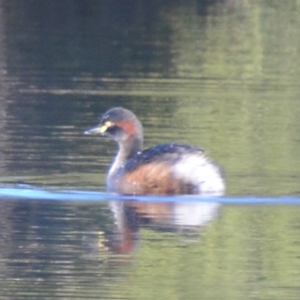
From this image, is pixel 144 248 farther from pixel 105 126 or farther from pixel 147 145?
pixel 147 145

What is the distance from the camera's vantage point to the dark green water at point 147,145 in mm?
10680

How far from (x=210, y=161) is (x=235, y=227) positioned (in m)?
1.28

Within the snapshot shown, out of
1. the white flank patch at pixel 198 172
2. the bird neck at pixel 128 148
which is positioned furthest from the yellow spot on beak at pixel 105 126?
the white flank patch at pixel 198 172

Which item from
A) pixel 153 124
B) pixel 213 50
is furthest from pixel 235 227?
pixel 213 50

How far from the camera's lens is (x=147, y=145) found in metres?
16.9

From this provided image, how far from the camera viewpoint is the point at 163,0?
50906mm

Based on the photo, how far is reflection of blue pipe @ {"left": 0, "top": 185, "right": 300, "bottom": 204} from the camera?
1344 centimetres

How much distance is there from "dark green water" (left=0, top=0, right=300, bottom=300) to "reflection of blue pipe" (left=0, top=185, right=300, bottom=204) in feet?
0.44

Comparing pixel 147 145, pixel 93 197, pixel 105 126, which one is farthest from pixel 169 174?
pixel 147 145

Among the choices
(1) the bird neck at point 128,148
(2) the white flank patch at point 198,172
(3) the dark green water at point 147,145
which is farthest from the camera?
(1) the bird neck at point 128,148

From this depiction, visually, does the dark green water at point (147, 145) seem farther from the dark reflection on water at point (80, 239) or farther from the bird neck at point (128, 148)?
the bird neck at point (128, 148)

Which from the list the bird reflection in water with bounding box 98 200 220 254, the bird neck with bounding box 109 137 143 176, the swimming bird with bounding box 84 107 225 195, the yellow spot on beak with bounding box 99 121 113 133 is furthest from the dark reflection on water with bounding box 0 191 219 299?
the yellow spot on beak with bounding box 99 121 113 133

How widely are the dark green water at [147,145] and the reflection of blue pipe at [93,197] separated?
0.44 ft

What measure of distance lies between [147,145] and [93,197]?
3.20m
